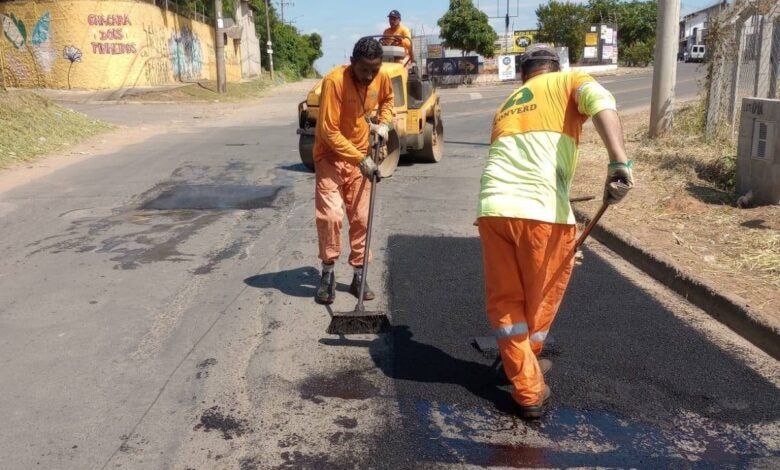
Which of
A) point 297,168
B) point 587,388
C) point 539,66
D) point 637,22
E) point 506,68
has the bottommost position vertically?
point 587,388

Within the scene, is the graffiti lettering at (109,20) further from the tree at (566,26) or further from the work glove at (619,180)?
the tree at (566,26)

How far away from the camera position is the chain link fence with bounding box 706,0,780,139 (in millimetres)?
9781

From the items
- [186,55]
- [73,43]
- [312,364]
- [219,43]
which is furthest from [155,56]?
[312,364]

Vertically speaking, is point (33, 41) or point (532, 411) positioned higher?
point (33, 41)

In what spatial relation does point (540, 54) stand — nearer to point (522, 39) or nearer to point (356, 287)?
point (356, 287)

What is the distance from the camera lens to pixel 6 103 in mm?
14219

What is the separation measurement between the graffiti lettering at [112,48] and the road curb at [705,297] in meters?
24.7

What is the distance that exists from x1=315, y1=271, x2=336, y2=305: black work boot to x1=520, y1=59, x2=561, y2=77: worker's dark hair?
2.34m

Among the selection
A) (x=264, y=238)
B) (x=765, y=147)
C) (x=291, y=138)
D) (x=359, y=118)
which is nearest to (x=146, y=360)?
(x=359, y=118)

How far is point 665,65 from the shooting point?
11961 millimetres

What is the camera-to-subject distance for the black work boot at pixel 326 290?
206 inches

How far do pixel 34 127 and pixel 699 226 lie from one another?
1243 cm

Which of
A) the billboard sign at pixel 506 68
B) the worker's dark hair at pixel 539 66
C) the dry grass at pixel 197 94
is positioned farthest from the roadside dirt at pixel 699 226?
the billboard sign at pixel 506 68

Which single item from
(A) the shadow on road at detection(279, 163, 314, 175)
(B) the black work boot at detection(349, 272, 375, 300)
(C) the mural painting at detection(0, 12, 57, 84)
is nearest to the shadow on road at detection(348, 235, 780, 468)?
(B) the black work boot at detection(349, 272, 375, 300)
